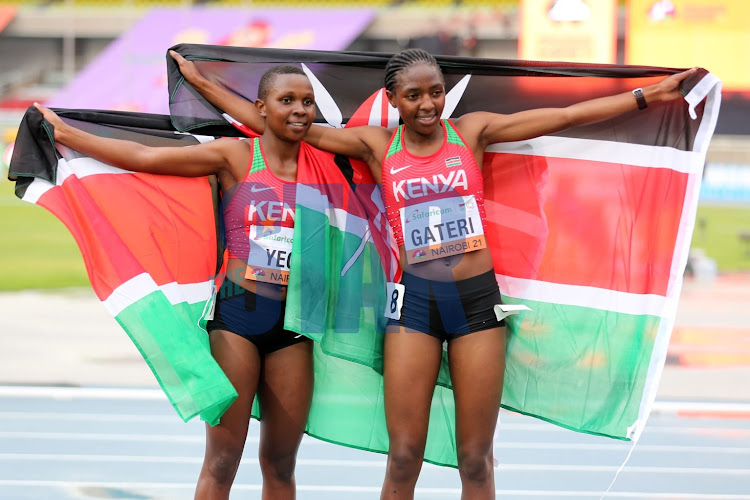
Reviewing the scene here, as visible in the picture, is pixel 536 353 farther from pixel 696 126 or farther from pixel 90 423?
pixel 90 423

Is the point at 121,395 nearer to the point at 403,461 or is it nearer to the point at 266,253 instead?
the point at 266,253

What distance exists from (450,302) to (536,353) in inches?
30.3

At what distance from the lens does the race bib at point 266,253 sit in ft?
12.5

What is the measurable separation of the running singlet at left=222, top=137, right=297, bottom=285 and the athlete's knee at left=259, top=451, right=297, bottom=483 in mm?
707

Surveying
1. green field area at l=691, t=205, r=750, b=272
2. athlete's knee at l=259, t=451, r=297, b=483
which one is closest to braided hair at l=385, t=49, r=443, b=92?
athlete's knee at l=259, t=451, r=297, b=483

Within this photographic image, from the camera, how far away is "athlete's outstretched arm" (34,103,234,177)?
12.6 ft

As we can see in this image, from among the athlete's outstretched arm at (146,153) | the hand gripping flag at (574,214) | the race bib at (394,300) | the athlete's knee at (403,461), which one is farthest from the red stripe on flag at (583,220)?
the athlete's outstretched arm at (146,153)

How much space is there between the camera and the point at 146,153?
3.89m

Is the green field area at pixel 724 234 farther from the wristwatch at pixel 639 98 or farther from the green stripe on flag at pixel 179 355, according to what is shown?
the green stripe on flag at pixel 179 355

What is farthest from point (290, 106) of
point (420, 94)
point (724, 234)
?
point (724, 234)

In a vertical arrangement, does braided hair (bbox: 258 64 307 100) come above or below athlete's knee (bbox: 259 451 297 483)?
above

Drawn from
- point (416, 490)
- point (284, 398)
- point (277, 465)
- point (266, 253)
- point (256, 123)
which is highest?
point (256, 123)

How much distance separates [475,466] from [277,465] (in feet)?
2.64

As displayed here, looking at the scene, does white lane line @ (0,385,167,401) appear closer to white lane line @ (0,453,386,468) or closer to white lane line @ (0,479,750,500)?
white lane line @ (0,453,386,468)
